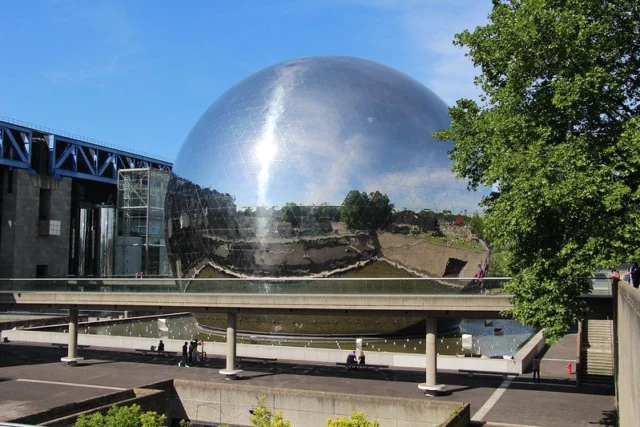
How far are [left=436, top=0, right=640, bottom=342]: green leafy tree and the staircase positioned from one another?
7.79 metres

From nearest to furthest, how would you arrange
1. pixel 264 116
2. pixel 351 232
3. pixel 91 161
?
pixel 351 232 < pixel 264 116 < pixel 91 161

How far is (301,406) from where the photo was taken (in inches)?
695

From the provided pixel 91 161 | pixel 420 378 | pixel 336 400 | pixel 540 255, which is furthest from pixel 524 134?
pixel 91 161

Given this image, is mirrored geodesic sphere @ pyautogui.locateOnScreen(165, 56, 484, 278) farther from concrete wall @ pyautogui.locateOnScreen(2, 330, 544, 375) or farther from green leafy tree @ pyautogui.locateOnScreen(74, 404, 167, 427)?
green leafy tree @ pyautogui.locateOnScreen(74, 404, 167, 427)

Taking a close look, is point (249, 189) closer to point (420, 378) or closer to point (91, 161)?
point (420, 378)

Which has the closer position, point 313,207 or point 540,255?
point 540,255

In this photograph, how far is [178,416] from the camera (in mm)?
18859

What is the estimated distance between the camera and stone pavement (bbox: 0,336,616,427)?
17047mm

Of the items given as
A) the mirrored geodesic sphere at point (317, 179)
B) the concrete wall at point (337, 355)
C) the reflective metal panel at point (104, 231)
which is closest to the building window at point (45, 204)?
the reflective metal panel at point (104, 231)

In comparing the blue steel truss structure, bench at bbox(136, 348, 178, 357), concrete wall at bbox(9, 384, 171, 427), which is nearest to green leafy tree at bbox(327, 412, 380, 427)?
concrete wall at bbox(9, 384, 171, 427)

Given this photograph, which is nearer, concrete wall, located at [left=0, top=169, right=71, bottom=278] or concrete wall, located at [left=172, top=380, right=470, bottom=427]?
concrete wall, located at [left=172, top=380, right=470, bottom=427]

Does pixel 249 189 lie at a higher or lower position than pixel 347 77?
lower

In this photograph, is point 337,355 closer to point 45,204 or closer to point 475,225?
point 475,225

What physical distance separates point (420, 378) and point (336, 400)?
572 cm
